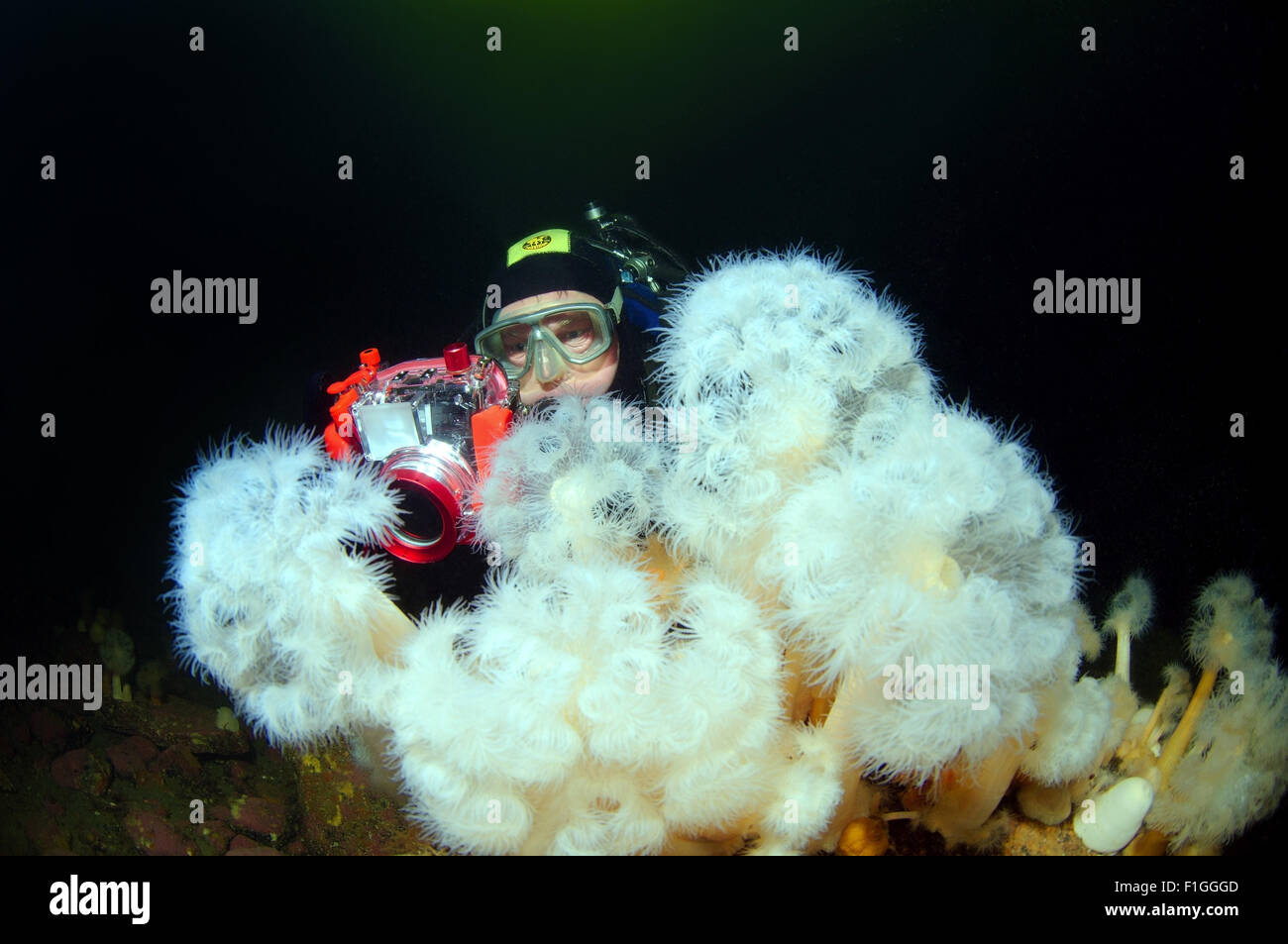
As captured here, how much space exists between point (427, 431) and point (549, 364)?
813 mm

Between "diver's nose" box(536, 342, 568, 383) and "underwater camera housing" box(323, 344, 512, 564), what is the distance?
15.2 inches

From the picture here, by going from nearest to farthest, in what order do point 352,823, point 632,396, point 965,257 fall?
point 352,823
point 632,396
point 965,257

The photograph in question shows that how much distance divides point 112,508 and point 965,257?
919 centimetres

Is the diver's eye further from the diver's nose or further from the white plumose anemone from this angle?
the white plumose anemone

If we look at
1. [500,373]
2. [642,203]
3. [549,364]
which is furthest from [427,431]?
[642,203]

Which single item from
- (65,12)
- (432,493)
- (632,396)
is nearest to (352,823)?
(432,493)

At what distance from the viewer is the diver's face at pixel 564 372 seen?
10.1 ft

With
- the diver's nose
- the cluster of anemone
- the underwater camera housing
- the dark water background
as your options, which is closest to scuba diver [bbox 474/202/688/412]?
the diver's nose

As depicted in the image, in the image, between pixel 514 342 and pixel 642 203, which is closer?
pixel 514 342

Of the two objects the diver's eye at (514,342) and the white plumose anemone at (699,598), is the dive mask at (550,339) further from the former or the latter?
the white plumose anemone at (699,598)

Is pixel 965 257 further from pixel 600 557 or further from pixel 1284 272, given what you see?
pixel 600 557

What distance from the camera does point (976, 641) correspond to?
48.2 inches

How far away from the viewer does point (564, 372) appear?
3119mm

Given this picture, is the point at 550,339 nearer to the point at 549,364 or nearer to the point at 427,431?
the point at 549,364
